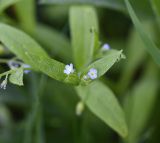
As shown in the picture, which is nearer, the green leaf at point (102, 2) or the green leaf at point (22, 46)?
the green leaf at point (22, 46)

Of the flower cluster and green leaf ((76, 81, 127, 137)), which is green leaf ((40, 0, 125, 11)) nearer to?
green leaf ((76, 81, 127, 137))

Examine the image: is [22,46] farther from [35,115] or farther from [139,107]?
[139,107]

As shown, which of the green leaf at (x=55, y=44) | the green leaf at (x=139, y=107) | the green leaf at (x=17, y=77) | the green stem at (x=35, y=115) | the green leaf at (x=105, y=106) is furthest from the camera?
the green leaf at (x=55, y=44)

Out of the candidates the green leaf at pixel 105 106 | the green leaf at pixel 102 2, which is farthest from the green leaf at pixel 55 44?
the green leaf at pixel 105 106

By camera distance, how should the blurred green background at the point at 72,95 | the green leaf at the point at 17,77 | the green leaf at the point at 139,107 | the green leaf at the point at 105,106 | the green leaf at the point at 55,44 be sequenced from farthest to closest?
the green leaf at the point at 55,44 < the green leaf at the point at 139,107 < the blurred green background at the point at 72,95 < the green leaf at the point at 105,106 < the green leaf at the point at 17,77

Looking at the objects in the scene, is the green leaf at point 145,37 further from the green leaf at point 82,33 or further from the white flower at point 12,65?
the white flower at point 12,65

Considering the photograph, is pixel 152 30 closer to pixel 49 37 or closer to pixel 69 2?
pixel 49 37

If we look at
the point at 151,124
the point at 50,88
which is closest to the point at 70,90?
the point at 50,88

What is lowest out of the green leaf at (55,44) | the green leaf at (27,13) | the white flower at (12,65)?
the white flower at (12,65)
